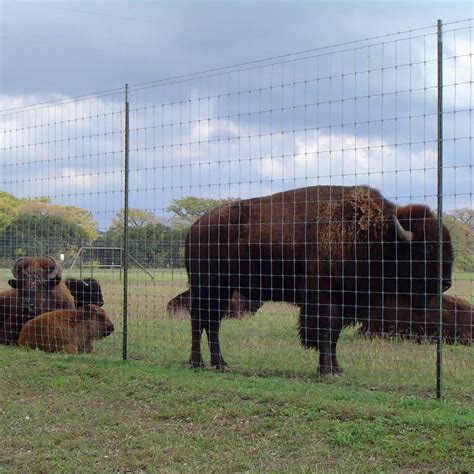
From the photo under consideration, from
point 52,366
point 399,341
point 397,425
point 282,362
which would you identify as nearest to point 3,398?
point 52,366

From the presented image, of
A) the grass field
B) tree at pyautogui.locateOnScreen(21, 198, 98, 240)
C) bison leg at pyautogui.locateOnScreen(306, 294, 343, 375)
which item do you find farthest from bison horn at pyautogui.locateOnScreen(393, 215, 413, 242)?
tree at pyautogui.locateOnScreen(21, 198, 98, 240)

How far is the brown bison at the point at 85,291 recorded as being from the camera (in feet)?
45.5

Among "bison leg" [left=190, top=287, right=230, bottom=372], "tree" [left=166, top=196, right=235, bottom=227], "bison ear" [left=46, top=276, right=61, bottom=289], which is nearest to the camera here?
"bison leg" [left=190, top=287, right=230, bottom=372]

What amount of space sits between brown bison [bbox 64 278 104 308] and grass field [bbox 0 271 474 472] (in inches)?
147

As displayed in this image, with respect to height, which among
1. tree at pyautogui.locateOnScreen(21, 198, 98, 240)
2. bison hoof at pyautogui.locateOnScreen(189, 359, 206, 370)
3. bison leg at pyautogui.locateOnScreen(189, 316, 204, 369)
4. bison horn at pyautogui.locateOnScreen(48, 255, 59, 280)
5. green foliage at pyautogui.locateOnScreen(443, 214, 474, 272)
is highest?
tree at pyautogui.locateOnScreen(21, 198, 98, 240)

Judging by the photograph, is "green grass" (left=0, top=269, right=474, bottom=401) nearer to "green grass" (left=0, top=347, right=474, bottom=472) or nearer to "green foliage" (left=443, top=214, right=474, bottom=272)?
"green foliage" (left=443, top=214, right=474, bottom=272)

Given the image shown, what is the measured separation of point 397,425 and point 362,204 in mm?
3245

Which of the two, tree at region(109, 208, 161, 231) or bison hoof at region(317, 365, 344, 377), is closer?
bison hoof at region(317, 365, 344, 377)

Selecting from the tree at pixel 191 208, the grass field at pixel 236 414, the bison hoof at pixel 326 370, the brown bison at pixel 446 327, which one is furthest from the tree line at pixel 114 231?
the brown bison at pixel 446 327

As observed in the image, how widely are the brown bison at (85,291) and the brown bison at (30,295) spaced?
54 centimetres

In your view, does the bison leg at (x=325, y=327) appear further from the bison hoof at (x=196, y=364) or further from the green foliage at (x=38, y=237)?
the green foliage at (x=38, y=237)

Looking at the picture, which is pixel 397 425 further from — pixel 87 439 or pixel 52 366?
pixel 52 366

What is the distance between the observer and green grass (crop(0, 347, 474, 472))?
5.46m

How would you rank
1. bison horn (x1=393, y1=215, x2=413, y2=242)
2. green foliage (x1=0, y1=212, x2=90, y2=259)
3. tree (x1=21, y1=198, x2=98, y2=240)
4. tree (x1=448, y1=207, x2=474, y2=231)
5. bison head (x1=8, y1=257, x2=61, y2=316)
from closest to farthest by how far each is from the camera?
1. tree (x1=448, y1=207, x2=474, y2=231)
2. bison horn (x1=393, y1=215, x2=413, y2=242)
3. green foliage (x1=0, y1=212, x2=90, y2=259)
4. tree (x1=21, y1=198, x2=98, y2=240)
5. bison head (x1=8, y1=257, x2=61, y2=316)
